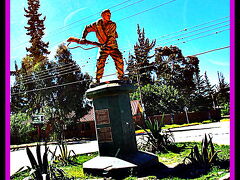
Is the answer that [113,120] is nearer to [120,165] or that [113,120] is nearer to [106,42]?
[120,165]

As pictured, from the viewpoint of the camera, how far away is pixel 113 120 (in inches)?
208

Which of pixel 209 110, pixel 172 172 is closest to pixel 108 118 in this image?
pixel 172 172

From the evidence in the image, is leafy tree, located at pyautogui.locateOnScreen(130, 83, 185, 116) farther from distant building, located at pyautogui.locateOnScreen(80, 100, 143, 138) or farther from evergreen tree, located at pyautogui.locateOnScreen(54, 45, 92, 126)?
evergreen tree, located at pyautogui.locateOnScreen(54, 45, 92, 126)

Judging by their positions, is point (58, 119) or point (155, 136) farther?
point (58, 119)

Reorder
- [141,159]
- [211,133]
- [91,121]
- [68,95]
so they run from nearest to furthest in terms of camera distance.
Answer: [141,159] → [211,133] → [68,95] → [91,121]

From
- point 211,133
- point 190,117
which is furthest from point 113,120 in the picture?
point 190,117

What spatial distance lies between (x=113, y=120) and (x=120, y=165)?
3.93 ft

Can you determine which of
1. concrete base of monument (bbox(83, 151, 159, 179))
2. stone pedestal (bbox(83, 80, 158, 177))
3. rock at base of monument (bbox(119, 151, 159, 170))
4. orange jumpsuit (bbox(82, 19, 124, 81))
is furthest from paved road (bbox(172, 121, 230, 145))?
orange jumpsuit (bbox(82, 19, 124, 81))

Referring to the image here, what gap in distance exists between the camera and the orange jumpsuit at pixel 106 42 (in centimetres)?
570

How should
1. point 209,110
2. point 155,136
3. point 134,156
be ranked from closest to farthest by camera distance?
point 134,156 < point 155,136 < point 209,110

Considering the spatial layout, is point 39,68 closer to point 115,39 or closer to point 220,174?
point 115,39

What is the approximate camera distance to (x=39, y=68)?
70.4ft

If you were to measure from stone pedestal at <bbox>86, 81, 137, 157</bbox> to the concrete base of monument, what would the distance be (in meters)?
0.24
